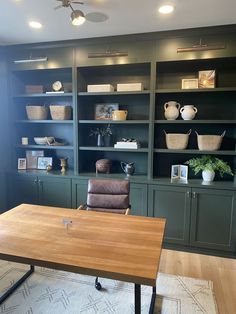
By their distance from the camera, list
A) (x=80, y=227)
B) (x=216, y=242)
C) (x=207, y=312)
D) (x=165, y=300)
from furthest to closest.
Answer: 1. (x=216, y=242)
2. (x=165, y=300)
3. (x=207, y=312)
4. (x=80, y=227)

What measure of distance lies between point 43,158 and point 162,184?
1.83 metres

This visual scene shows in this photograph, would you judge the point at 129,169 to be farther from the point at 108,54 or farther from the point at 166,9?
the point at 166,9

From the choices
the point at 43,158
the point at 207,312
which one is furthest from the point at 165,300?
the point at 43,158

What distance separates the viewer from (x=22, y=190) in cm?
335

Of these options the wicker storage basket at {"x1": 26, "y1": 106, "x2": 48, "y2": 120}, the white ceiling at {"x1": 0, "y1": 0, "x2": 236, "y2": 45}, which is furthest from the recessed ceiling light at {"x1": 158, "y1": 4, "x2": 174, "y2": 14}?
the wicker storage basket at {"x1": 26, "y1": 106, "x2": 48, "y2": 120}

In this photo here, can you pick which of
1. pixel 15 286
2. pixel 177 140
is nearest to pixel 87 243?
pixel 15 286

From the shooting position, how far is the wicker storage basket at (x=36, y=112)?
3.35 m

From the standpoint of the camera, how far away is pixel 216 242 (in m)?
2.73

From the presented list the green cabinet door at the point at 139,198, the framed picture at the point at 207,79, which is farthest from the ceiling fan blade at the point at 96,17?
the green cabinet door at the point at 139,198

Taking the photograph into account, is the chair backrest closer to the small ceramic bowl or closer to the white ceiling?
the small ceramic bowl

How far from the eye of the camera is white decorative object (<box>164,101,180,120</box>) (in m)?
2.88

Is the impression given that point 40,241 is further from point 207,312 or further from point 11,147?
point 11,147

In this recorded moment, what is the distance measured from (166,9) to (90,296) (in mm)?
2635

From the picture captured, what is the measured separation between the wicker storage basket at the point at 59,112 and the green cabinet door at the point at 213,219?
1954 millimetres
